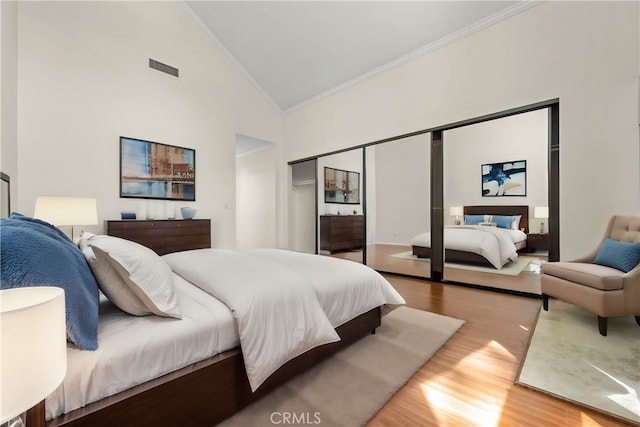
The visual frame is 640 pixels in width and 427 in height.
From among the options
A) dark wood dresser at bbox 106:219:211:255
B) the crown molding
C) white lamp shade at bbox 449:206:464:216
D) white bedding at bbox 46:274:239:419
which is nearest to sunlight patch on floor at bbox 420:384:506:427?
white bedding at bbox 46:274:239:419

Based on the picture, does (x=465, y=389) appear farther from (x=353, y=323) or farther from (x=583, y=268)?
(x=583, y=268)

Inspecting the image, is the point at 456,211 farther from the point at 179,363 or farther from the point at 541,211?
the point at 179,363

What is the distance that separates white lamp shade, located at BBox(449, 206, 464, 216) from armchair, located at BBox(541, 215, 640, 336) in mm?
1326

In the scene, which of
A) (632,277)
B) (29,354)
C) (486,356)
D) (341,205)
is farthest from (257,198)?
(29,354)

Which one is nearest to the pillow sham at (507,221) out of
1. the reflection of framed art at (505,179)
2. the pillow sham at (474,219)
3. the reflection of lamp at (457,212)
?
the pillow sham at (474,219)

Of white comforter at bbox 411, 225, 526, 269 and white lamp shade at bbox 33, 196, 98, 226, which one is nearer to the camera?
white lamp shade at bbox 33, 196, 98, 226

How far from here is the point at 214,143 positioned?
491cm

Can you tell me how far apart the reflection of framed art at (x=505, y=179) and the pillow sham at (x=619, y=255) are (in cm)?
102

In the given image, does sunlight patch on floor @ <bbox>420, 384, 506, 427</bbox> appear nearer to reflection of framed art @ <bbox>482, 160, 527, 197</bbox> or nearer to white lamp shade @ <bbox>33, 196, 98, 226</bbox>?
reflection of framed art @ <bbox>482, 160, 527, 197</bbox>

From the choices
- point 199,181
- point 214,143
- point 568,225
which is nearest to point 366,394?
point 568,225

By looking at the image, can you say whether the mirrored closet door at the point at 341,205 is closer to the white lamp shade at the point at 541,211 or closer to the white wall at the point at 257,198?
the white wall at the point at 257,198

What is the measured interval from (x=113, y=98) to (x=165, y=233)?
2031 millimetres

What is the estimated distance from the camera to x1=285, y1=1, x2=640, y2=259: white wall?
255 centimetres

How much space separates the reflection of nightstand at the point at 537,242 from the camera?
303cm
